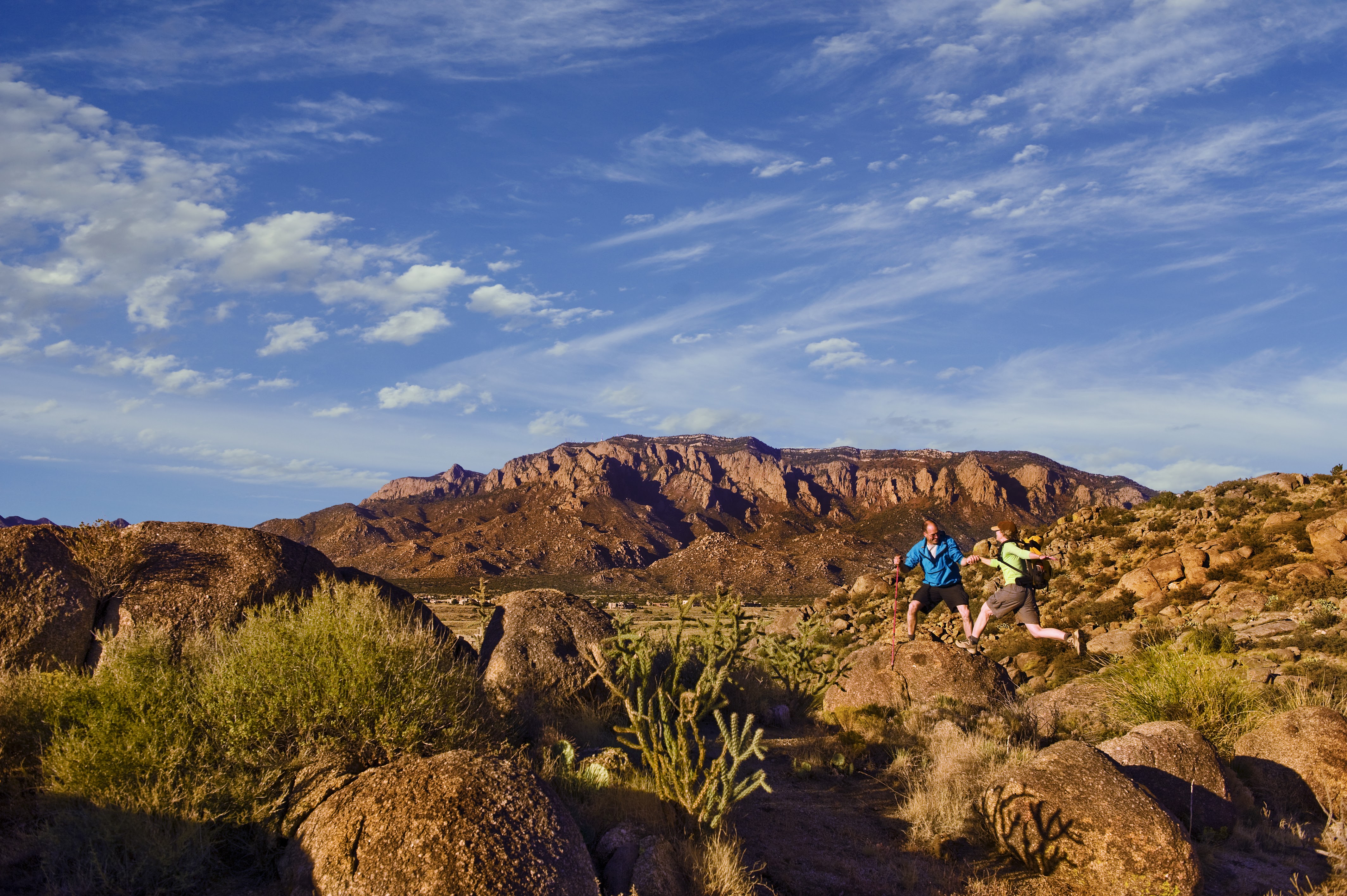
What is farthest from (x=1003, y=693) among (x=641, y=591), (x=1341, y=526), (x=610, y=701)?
(x=641, y=591)

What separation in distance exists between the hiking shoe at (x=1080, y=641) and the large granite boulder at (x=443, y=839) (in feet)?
37.9

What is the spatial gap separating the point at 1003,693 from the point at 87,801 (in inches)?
426

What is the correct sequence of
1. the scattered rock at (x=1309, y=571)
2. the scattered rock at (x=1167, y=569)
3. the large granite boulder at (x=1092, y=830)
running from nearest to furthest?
the large granite boulder at (x=1092, y=830) → the scattered rock at (x=1309, y=571) → the scattered rock at (x=1167, y=569)

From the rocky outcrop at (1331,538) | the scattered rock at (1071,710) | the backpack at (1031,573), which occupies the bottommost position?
the scattered rock at (1071,710)

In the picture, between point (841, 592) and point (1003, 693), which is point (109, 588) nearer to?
point (1003, 693)

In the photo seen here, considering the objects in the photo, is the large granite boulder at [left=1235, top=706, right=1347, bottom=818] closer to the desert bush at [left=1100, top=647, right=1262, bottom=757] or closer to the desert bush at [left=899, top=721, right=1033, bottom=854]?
the desert bush at [left=1100, top=647, right=1262, bottom=757]

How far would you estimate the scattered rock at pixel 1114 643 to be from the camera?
17.7 meters

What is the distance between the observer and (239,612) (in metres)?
9.44

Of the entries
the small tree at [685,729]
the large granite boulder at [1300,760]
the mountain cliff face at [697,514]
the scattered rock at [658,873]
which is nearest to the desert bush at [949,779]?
the small tree at [685,729]

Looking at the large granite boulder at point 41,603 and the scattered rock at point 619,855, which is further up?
the large granite boulder at point 41,603

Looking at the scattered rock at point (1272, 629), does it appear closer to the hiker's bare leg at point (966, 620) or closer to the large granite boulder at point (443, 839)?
the hiker's bare leg at point (966, 620)

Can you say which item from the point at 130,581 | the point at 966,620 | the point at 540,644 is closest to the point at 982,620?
the point at 966,620

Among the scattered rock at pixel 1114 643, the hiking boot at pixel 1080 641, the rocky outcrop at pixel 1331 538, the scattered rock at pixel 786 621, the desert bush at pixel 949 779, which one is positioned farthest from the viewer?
the scattered rock at pixel 786 621

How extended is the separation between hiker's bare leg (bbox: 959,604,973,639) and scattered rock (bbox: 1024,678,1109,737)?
1198mm
